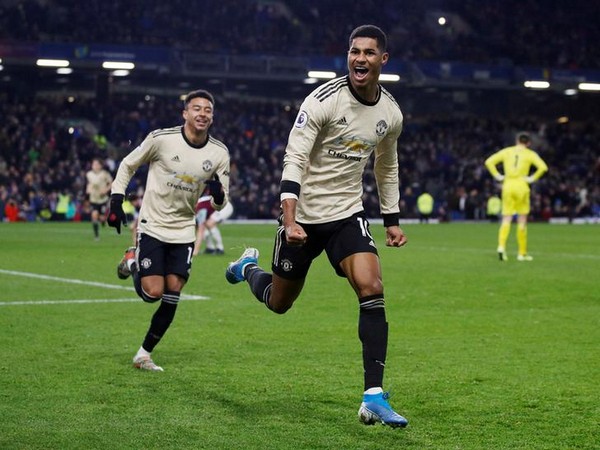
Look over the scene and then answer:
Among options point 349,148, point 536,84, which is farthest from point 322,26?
point 349,148

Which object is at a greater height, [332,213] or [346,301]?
[332,213]

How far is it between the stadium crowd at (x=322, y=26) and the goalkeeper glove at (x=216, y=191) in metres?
40.2

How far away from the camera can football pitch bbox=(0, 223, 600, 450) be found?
21.2ft

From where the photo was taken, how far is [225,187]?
9.38 meters

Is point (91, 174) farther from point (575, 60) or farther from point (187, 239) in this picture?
point (575, 60)

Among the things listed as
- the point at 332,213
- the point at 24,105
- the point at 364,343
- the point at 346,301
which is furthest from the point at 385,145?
the point at 24,105

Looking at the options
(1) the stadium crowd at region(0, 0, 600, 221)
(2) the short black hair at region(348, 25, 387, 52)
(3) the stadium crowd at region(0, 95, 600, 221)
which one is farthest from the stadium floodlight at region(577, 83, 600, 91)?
(2) the short black hair at region(348, 25, 387, 52)

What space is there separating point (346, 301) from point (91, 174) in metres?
15.5

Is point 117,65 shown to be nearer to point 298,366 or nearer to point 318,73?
point 318,73

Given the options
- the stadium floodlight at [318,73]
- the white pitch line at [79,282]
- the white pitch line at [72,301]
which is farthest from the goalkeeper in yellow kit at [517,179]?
the stadium floodlight at [318,73]

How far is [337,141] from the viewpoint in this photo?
7.02 m

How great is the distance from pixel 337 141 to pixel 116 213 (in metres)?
2.57

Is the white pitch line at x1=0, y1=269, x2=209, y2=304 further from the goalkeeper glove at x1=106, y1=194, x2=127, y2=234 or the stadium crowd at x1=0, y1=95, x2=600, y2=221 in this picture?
the stadium crowd at x1=0, y1=95, x2=600, y2=221

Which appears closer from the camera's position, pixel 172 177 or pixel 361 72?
pixel 361 72
